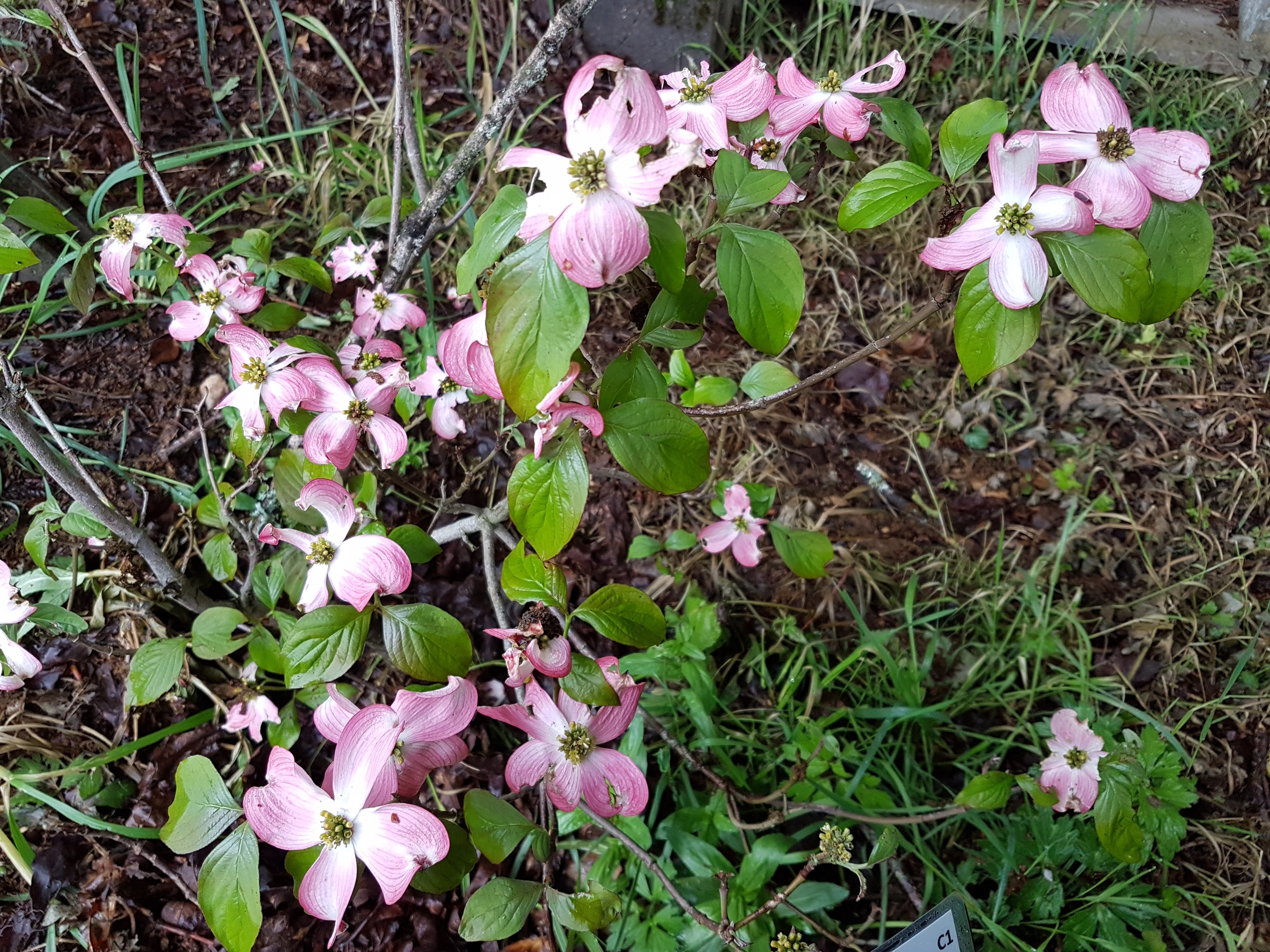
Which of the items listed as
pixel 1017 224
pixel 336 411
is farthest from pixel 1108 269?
pixel 336 411

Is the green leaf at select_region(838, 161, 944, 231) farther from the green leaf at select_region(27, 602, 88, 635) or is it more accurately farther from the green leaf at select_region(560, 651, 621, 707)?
the green leaf at select_region(27, 602, 88, 635)

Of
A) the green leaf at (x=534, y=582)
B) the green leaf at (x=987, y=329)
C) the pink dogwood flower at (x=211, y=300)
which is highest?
the green leaf at (x=987, y=329)

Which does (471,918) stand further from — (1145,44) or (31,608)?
(1145,44)

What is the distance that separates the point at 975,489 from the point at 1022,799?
2.45 ft

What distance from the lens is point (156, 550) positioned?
4.16ft

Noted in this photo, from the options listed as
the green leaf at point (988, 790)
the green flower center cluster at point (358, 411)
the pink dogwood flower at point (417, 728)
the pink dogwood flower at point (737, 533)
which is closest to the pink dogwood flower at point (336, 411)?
the green flower center cluster at point (358, 411)

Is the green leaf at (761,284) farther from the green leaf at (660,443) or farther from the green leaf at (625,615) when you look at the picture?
the green leaf at (625,615)

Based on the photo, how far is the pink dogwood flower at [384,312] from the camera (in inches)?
54.8

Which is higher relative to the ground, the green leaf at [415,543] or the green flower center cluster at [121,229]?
the green flower center cluster at [121,229]

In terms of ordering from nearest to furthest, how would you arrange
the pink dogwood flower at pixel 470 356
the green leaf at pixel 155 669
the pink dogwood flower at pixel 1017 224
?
the pink dogwood flower at pixel 1017 224 < the pink dogwood flower at pixel 470 356 < the green leaf at pixel 155 669

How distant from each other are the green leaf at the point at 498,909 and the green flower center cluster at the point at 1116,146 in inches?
38.1

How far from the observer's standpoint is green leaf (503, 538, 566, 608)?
869 millimetres

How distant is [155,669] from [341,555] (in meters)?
0.44

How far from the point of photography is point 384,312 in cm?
141
